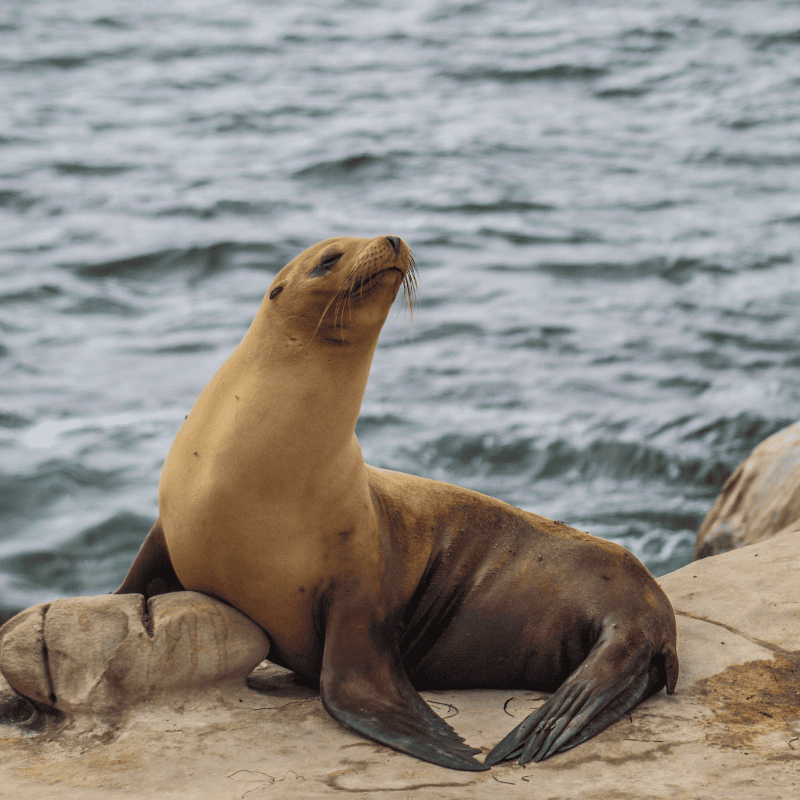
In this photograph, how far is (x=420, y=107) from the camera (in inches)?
821

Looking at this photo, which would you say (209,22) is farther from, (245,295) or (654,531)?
(654,531)

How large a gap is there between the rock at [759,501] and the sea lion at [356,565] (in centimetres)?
262

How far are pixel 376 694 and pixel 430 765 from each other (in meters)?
0.44

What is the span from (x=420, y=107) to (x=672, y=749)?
1855cm

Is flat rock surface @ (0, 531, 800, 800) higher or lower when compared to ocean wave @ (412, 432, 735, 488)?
higher

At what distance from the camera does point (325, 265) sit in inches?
157

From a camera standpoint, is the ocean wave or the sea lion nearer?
the sea lion

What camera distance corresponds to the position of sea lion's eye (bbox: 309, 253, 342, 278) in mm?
3980

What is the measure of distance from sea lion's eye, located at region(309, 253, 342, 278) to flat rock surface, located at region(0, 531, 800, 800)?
1.52 meters

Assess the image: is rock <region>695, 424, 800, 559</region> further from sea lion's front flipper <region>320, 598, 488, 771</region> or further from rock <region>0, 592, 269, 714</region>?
rock <region>0, 592, 269, 714</region>

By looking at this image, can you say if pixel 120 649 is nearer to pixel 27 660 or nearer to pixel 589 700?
pixel 27 660

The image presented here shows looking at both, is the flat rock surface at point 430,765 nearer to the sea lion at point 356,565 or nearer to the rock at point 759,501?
the sea lion at point 356,565

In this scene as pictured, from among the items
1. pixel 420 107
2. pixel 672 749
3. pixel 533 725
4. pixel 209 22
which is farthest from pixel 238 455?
pixel 209 22

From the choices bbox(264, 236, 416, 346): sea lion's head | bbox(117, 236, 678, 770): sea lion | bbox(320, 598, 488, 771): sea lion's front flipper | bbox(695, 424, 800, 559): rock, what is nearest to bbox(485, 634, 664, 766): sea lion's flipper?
bbox(117, 236, 678, 770): sea lion
